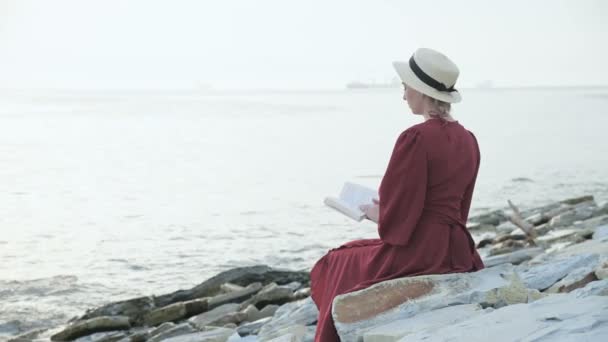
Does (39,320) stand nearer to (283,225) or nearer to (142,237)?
(142,237)

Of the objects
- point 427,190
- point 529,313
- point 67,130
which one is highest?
point 427,190

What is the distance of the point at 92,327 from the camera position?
820cm

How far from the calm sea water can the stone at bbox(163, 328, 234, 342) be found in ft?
9.96

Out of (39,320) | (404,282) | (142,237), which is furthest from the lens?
(142,237)

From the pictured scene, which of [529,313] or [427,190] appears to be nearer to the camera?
[529,313]

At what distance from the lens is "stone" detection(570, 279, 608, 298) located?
14.5 ft

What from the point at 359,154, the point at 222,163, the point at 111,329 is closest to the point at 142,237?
the point at 111,329

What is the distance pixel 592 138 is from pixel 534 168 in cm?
1249

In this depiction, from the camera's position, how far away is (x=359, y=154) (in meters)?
30.3

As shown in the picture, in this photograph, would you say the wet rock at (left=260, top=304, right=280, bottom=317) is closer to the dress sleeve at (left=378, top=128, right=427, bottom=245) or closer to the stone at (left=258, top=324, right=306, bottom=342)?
the stone at (left=258, top=324, right=306, bottom=342)

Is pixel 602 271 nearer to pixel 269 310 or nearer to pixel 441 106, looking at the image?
pixel 441 106

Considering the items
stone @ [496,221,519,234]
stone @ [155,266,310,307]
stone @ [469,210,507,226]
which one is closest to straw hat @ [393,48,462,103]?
stone @ [155,266,310,307]

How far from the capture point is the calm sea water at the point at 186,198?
467 inches

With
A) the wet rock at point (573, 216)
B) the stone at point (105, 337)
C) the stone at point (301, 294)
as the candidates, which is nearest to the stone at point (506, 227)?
the wet rock at point (573, 216)
